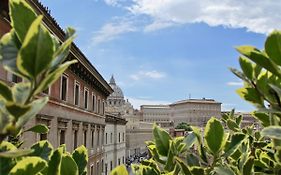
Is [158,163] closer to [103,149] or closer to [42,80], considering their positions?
[42,80]

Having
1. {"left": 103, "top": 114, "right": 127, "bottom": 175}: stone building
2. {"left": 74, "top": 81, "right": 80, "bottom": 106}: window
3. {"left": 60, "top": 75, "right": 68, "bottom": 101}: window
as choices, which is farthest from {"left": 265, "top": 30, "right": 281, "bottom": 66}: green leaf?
{"left": 103, "top": 114, "right": 127, "bottom": 175}: stone building

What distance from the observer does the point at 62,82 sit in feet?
50.7

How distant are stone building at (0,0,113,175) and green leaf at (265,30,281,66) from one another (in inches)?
337

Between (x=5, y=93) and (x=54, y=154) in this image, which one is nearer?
(x=5, y=93)

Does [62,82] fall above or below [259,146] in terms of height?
above

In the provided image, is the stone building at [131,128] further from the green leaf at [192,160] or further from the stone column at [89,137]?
the green leaf at [192,160]

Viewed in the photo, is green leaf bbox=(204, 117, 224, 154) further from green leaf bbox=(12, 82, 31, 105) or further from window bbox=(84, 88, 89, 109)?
window bbox=(84, 88, 89, 109)

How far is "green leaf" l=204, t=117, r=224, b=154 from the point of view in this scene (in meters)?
1.43

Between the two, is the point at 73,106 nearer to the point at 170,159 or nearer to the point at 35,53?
the point at 170,159

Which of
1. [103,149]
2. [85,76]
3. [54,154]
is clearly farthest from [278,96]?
[103,149]

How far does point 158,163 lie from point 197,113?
12277 cm

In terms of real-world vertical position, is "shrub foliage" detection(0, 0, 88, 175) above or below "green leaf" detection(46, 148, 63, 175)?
above

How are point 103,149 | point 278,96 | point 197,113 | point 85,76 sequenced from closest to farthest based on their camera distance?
point 278,96 < point 85,76 < point 103,149 < point 197,113

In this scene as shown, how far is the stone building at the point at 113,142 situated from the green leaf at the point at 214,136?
92.2 feet
